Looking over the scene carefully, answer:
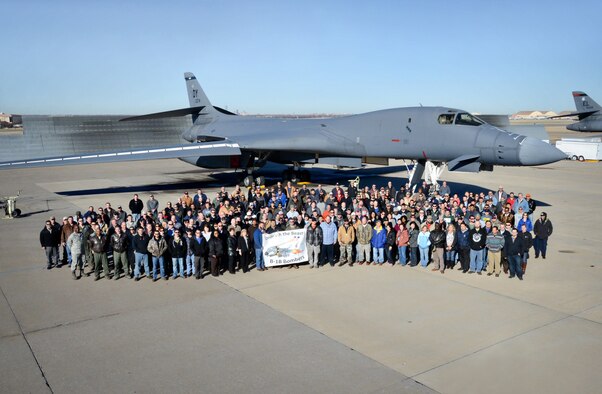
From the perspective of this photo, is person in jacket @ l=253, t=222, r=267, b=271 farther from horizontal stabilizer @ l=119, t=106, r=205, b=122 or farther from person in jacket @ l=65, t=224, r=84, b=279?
horizontal stabilizer @ l=119, t=106, r=205, b=122

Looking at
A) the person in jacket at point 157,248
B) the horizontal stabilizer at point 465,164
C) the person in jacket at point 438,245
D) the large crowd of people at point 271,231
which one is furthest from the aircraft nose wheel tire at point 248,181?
the person in jacket at point 438,245

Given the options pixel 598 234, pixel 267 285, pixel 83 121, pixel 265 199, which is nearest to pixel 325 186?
pixel 265 199

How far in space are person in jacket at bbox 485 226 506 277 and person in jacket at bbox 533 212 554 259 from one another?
1.70 meters

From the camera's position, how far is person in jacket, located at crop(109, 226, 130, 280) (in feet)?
32.9

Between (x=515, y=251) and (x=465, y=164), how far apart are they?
742 cm

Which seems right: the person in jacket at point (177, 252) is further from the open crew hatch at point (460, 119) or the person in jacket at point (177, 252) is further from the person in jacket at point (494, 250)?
the open crew hatch at point (460, 119)

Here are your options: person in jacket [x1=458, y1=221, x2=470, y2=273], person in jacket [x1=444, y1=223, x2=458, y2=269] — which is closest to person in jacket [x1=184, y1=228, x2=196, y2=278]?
person in jacket [x1=444, y1=223, x2=458, y2=269]

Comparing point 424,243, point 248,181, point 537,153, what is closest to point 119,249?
point 424,243

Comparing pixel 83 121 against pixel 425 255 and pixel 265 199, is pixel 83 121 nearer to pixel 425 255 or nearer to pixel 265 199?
pixel 265 199

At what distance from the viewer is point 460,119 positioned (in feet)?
57.0

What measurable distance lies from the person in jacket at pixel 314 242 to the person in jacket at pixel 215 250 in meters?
1.91

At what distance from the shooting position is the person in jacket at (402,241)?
428 inches

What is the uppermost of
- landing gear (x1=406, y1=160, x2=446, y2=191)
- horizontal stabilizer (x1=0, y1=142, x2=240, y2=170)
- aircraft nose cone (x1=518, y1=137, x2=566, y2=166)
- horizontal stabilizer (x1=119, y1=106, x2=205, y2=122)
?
horizontal stabilizer (x1=119, y1=106, x2=205, y2=122)

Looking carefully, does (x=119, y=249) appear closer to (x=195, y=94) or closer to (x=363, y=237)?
(x=363, y=237)
